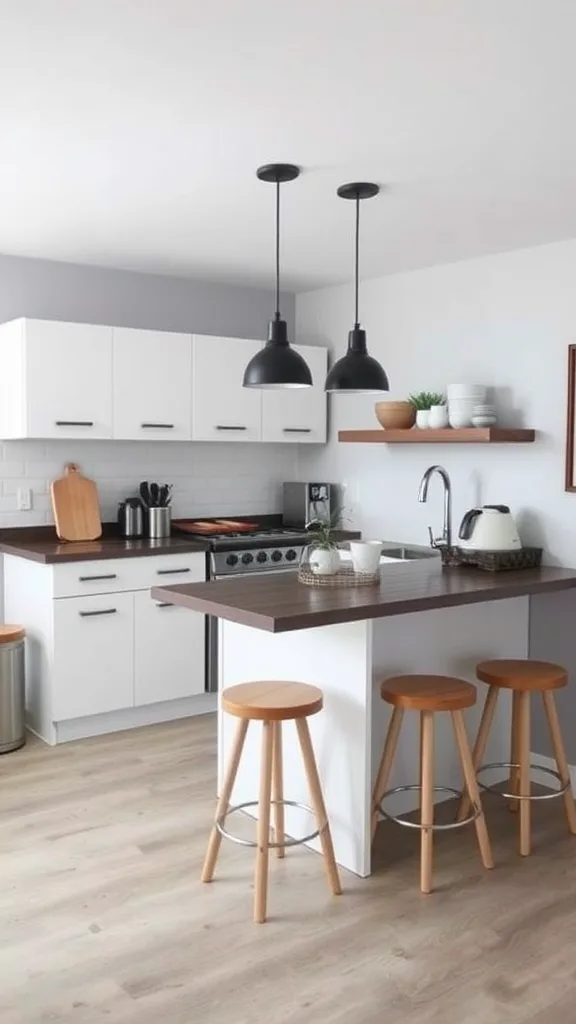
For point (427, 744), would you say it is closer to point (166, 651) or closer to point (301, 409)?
point (166, 651)

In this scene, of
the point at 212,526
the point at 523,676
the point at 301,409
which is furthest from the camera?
the point at 301,409

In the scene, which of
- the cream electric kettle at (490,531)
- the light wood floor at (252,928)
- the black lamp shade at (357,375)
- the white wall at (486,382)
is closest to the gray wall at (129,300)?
the white wall at (486,382)

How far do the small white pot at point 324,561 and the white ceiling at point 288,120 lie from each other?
134cm

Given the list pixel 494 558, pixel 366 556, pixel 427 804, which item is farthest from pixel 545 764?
pixel 366 556

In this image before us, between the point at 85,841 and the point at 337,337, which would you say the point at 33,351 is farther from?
the point at 85,841

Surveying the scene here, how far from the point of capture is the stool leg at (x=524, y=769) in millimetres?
3211

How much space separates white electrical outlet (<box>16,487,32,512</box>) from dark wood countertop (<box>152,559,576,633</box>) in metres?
1.75

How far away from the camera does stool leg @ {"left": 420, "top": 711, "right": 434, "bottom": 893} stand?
115 inches

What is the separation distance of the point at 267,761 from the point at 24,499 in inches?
97.3

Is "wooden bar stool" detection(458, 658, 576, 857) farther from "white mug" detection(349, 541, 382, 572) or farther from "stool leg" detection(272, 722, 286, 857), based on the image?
"stool leg" detection(272, 722, 286, 857)

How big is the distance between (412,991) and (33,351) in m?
3.23

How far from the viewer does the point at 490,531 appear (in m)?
3.86

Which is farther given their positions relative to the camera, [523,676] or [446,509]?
[446,509]

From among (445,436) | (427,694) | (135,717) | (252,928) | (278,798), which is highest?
(445,436)
